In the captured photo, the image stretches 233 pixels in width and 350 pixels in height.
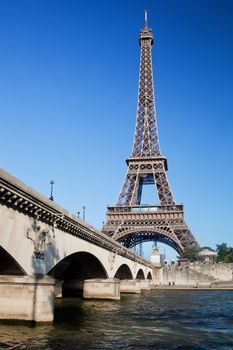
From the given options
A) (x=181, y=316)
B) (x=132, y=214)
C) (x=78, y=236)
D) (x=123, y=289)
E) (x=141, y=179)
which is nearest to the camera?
(x=181, y=316)

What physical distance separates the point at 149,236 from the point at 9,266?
87760mm

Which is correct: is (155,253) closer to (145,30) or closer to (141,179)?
(141,179)

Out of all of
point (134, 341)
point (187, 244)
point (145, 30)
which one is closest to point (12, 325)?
point (134, 341)

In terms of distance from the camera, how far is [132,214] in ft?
333

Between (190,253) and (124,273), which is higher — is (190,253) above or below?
above

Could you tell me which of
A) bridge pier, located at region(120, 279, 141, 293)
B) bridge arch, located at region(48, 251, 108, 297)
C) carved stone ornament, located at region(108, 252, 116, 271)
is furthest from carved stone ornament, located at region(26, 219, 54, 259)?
bridge pier, located at region(120, 279, 141, 293)

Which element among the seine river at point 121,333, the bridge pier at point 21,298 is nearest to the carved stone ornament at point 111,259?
the seine river at point 121,333

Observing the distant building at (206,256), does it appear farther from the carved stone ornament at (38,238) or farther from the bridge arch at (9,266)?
the bridge arch at (9,266)

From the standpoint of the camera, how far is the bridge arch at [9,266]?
21.5m

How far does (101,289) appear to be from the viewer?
45500 mm

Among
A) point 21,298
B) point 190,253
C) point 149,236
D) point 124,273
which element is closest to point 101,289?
point 124,273

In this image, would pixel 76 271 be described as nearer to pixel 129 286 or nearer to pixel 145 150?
pixel 129 286

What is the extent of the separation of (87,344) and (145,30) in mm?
122410

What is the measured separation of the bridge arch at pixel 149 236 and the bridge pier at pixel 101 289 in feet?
163
